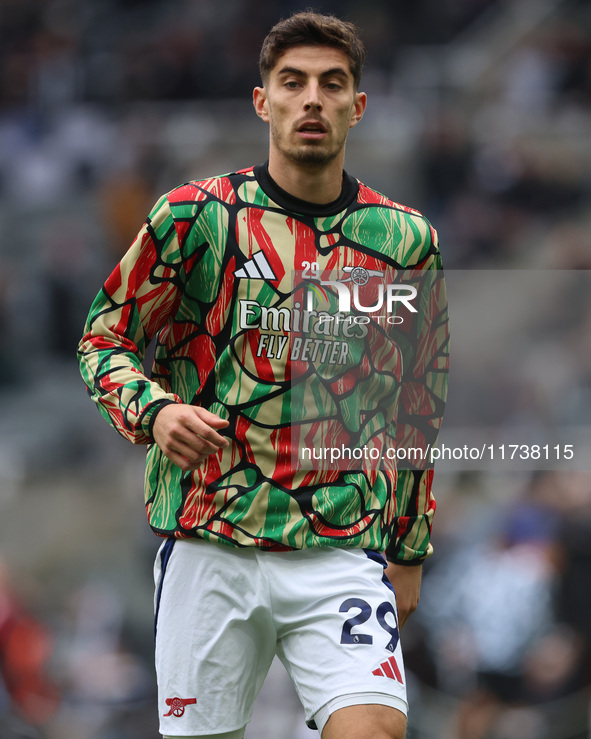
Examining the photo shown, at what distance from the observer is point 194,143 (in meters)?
12.3

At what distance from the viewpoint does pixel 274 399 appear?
354 centimetres

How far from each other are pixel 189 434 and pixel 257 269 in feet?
2.23

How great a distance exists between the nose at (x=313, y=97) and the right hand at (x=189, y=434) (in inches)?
40.5

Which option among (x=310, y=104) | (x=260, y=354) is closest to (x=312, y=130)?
(x=310, y=104)

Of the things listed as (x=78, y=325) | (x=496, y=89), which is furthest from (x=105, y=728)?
(x=496, y=89)

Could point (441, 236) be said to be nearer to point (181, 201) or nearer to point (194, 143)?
point (194, 143)

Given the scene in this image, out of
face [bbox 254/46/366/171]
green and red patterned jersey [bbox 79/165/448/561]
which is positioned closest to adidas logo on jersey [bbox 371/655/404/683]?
green and red patterned jersey [bbox 79/165/448/561]

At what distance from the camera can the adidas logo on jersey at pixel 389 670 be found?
11.0ft

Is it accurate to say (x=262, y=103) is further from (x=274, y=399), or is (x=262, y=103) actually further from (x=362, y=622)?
(x=362, y=622)

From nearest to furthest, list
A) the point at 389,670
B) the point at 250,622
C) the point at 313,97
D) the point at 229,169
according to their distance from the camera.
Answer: the point at 389,670 → the point at 250,622 → the point at 313,97 → the point at 229,169

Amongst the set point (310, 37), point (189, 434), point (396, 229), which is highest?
point (310, 37)

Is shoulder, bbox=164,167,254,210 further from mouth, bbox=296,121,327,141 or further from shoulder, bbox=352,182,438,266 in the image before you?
shoulder, bbox=352,182,438,266

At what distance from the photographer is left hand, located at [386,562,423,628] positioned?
3.94 meters

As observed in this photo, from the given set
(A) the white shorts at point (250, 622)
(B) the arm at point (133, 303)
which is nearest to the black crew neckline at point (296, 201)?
(B) the arm at point (133, 303)
